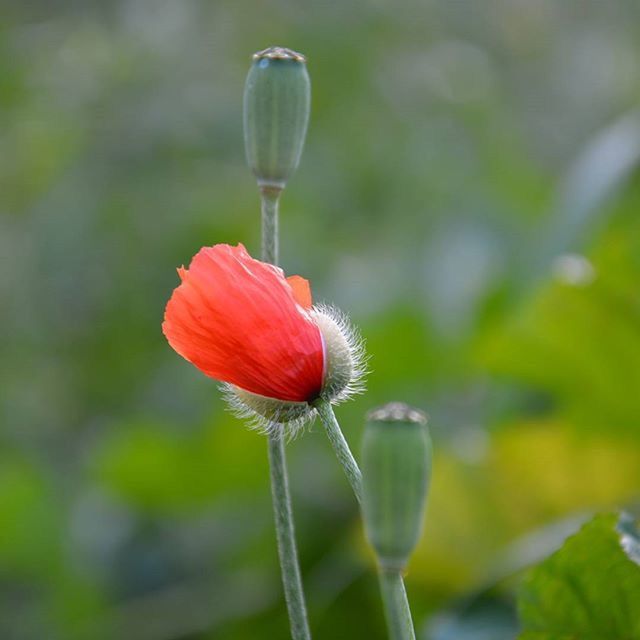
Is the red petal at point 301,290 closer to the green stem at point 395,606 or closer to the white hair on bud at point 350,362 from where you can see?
the white hair on bud at point 350,362

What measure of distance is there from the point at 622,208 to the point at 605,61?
218 cm

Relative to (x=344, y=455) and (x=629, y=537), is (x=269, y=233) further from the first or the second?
(x=629, y=537)

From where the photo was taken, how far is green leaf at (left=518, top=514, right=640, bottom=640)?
82 centimetres

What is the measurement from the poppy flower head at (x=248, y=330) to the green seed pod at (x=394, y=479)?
9 centimetres

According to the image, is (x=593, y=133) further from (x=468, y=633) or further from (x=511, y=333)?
(x=468, y=633)

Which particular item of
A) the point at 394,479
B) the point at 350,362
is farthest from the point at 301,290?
the point at 394,479

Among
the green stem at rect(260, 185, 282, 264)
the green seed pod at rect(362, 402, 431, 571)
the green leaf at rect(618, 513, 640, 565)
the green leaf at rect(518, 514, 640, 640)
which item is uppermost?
the green stem at rect(260, 185, 282, 264)

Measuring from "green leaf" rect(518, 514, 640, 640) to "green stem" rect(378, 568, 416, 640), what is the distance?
0.88 feet

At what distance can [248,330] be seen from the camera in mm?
656

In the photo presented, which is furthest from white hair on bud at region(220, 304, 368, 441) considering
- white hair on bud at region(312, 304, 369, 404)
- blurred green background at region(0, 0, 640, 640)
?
blurred green background at region(0, 0, 640, 640)

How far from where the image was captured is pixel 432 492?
1.65 meters

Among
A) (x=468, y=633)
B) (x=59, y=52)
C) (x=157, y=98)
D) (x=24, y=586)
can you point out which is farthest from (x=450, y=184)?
(x=468, y=633)

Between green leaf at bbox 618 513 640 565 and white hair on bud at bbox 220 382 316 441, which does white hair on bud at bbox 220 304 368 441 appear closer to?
white hair on bud at bbox 220 382 316 441

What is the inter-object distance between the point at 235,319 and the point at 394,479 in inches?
5.0
